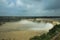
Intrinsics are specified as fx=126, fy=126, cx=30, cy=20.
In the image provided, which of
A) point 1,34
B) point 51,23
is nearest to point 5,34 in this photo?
point 1,34

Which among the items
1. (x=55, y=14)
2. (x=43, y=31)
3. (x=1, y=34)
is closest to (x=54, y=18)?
(x=55, y=14)

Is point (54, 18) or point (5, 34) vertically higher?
point (54, 18)

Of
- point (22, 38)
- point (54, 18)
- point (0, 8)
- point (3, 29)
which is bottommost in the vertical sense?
point (22, 38)

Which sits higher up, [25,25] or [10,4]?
[10,4]

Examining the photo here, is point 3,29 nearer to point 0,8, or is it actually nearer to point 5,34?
point 5,34

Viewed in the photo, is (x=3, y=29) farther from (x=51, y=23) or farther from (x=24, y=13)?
(x=51, y=23)

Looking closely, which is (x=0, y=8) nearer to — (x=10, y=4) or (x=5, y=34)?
(x=10, y=4)

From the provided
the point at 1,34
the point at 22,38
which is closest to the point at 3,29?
the point at 1,34
